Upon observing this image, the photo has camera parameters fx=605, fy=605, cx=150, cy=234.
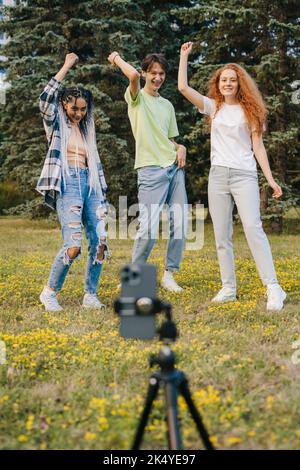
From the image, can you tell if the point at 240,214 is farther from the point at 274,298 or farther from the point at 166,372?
the point at 166,372

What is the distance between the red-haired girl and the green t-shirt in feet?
2.07

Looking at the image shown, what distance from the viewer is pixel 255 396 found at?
327cm

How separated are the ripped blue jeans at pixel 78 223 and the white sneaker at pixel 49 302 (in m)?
0.06

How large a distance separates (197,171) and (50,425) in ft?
51.9

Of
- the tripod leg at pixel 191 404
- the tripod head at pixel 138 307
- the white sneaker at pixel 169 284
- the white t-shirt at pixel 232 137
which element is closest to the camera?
the tripod head at pixel 138 307

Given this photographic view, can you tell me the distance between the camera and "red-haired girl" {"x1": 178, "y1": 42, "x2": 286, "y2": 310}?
17.9 feet

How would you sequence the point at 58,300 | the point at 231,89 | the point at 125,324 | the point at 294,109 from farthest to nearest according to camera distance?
the point at 294,109
the point at 58,300
the point at 231,89
the point at 125,324

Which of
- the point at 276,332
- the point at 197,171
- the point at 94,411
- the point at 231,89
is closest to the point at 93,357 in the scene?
the point at 94,411

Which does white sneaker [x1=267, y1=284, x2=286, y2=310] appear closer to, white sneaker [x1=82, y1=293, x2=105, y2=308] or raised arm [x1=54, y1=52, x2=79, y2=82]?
white sneaker [x1=82, y1=293, x2=105, y2=308]

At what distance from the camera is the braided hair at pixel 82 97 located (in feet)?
17.7

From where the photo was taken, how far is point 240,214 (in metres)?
5.51

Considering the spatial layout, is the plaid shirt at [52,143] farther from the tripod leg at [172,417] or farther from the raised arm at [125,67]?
the tripod leg at [172,417]

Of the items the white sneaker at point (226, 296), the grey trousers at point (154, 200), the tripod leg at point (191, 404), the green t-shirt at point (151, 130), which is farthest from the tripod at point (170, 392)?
the green t-shirt at point (151, 130)

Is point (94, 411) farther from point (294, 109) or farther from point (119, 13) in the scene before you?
point (119, 13)
